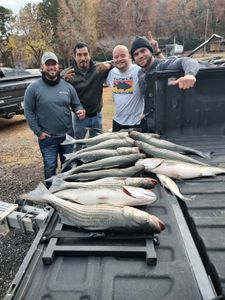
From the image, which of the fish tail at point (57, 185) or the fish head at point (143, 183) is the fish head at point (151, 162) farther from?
the fish tail at point (57, 185)

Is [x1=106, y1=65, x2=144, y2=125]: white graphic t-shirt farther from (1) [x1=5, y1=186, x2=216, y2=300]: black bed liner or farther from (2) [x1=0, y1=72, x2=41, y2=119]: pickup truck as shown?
(2) [x1=0, y1=72, x2=41, y2=119]: pickup truck

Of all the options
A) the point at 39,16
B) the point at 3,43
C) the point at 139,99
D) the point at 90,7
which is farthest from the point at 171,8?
the point at 139,99

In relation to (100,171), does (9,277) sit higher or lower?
lower

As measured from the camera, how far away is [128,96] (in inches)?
191

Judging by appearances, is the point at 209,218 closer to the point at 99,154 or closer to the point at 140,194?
the point at 140,194

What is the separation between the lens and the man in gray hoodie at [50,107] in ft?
15.6

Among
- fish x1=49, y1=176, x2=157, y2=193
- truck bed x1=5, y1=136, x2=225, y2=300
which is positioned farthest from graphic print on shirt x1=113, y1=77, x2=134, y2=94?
truck bed x1=5, y1=136, x2=225, y2=300

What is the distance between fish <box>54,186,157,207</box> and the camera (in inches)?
92.4

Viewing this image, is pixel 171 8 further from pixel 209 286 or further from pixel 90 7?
pixel 209 286

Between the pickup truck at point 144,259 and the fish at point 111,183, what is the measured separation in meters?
0.18

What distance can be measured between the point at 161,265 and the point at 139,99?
336 centimetres

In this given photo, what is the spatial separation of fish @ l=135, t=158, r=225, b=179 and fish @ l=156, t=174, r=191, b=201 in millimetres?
74

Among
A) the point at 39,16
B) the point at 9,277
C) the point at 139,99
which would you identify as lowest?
the point at 9,277

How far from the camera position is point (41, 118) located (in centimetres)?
486
